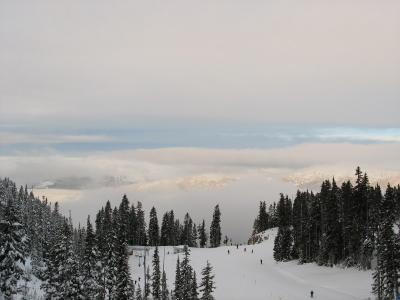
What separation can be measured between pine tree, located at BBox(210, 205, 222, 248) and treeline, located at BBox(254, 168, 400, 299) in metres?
61.0

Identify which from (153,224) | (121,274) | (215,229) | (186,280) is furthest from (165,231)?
(121,274)

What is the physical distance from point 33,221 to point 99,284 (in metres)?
79.2

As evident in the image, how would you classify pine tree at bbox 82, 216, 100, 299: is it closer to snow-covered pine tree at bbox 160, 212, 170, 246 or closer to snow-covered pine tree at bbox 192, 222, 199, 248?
snow-covered pine tree at bbox 160, 212, 170, 246

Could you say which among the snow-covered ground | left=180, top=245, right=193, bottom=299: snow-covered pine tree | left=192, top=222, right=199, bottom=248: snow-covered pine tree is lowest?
left=192, top=222, right=199, bottom=248: snow-covered pine tree

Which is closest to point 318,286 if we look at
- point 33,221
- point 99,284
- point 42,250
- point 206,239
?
point 99,284

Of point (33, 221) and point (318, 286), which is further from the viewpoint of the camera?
point (33, 221)

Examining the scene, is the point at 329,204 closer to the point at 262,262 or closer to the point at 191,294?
the point at 262,262

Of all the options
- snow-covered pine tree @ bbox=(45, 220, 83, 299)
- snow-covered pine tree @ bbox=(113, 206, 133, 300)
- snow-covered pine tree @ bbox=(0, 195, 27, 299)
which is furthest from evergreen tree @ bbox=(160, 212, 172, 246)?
snow-covered pine tree @ bbox=(0, 195, 27, 299)

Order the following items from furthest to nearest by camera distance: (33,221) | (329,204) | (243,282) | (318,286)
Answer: (33,221), (329,204), (243,282), (318,286)

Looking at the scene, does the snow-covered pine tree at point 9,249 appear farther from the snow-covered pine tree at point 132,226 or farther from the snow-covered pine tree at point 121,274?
the snow-covered pine tree at point 132,226

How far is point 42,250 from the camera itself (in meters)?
122

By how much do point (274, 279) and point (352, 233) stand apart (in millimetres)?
17394

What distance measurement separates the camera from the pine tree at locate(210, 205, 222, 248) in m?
181

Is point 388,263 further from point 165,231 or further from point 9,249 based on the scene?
point 165,231
